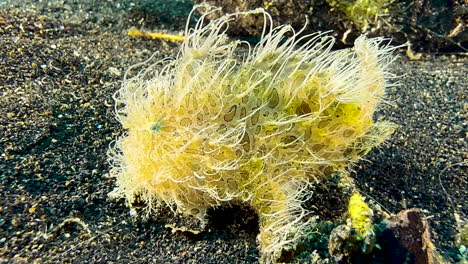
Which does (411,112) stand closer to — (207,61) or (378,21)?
(378,21)

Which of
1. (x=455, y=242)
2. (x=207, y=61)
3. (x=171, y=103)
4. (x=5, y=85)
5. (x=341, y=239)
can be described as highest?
(x=207, y=61)

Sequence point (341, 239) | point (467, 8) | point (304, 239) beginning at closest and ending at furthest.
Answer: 1. point (341, 239)
2. point (304, 239)
3. point (467, 8)

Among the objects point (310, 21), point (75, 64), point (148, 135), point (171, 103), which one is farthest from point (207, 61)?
point (310, 21)

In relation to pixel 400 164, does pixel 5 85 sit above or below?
above

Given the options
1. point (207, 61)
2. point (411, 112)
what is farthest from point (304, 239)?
point (411, 112)

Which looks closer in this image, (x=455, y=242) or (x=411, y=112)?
(x=455, y=242)

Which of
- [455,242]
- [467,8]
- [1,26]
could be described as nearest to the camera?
[455,242]
